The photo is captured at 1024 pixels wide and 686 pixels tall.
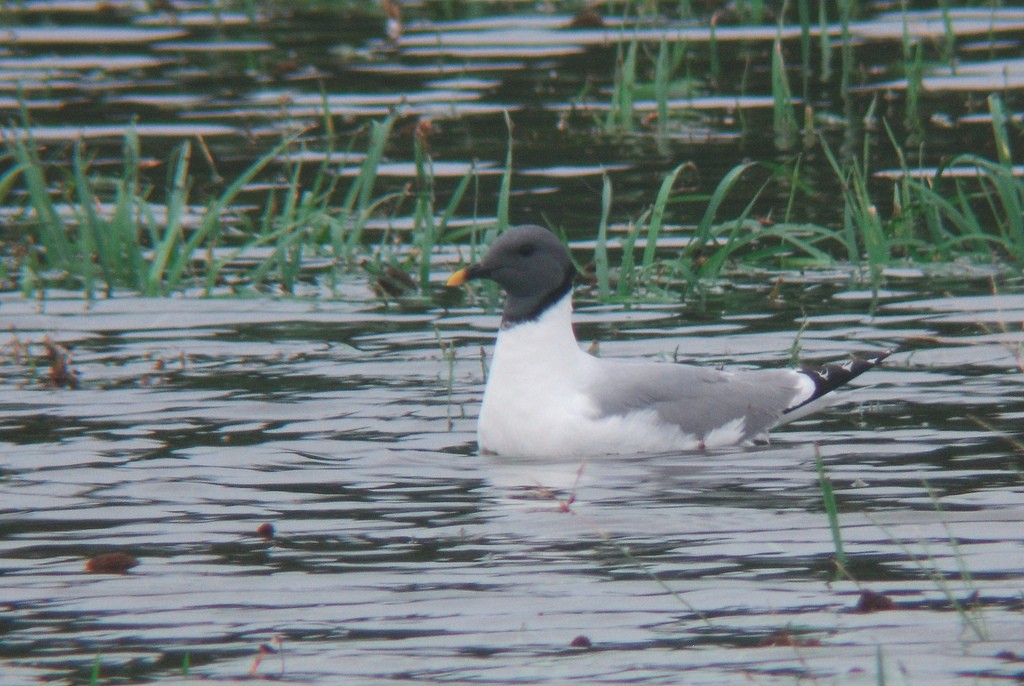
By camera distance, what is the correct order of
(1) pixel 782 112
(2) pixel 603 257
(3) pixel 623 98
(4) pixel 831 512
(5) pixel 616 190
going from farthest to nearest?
(3) pixel 623 98
(1) pixel 782 112
(5) pixel 616 190
(2) pixel 603 257
(4) pixel 831 512

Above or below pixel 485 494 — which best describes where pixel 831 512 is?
above

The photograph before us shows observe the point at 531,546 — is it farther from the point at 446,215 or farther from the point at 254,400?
the point at 446,215

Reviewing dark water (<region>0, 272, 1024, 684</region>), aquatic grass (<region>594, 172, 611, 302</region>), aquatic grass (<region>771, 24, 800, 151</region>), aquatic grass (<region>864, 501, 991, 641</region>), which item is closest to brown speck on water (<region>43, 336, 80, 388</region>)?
dark water (<region>0, 272, 1024, 684</region>)

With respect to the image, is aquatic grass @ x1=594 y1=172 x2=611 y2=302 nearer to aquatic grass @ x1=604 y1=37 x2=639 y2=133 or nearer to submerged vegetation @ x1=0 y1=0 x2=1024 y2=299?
submerged vegetation @ x1=0 y1=0 x2=1024 y2=299

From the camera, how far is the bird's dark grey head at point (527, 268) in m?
7.83

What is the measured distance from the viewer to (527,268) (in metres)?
7.86

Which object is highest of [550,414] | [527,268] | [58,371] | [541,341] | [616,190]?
[527,268]

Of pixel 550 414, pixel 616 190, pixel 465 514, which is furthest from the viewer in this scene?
pixel 616 190

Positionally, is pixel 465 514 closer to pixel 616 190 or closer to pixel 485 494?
pixel 485 494

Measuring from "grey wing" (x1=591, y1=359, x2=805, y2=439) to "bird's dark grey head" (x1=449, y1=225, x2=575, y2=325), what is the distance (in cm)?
38

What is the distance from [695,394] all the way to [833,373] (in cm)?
63

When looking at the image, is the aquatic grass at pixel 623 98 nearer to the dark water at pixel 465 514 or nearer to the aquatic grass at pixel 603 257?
the aquatic grass at pixel 603 257

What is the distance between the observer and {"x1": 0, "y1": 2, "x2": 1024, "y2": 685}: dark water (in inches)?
195

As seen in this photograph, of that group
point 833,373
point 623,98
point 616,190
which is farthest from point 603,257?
point 623,98
